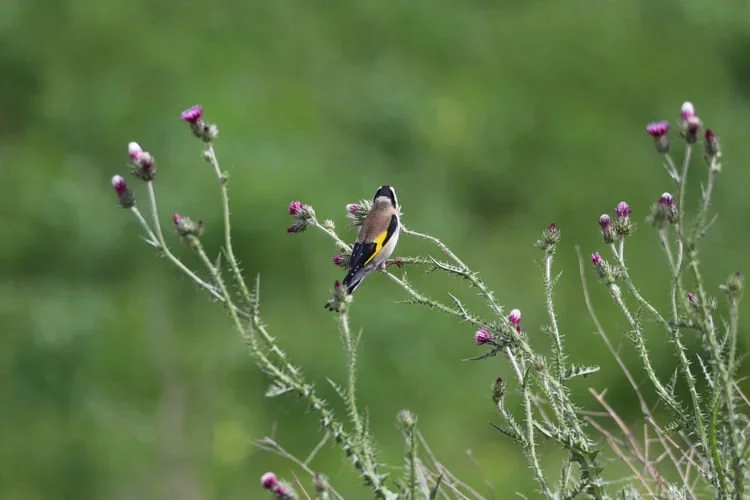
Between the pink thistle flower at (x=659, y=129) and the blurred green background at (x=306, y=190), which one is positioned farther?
the blurred green background at (x=306, y=190)

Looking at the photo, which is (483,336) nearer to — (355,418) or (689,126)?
(355,418)

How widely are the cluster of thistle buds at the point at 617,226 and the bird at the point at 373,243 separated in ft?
2.36

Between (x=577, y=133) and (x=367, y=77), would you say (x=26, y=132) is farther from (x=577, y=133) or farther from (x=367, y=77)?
(x=577, y=133)

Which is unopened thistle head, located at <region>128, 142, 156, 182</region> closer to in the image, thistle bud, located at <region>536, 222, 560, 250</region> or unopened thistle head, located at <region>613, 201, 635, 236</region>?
thistle bud, located at <region>536, 222, 560, 250</region>

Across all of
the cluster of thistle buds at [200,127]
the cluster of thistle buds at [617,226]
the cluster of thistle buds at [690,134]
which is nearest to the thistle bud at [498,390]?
the cluster of thistle buds at [617,226]


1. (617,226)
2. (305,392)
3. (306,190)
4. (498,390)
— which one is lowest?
(306,190)

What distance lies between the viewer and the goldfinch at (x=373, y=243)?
3.09m

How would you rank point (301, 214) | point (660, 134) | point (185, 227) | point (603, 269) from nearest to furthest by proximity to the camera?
point (185, 227) < point (660, 134) < point (603, 269) < point (301, 214)

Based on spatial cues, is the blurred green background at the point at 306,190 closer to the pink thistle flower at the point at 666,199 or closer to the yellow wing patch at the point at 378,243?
the yellow wing patch at the point at 378,243

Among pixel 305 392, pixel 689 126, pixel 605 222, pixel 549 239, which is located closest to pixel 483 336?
pixel 549 239

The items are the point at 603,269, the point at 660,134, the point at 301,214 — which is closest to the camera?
the point at 660,134

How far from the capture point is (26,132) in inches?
303

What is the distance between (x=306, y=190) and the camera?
683 cm

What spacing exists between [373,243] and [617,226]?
2.67 ft
